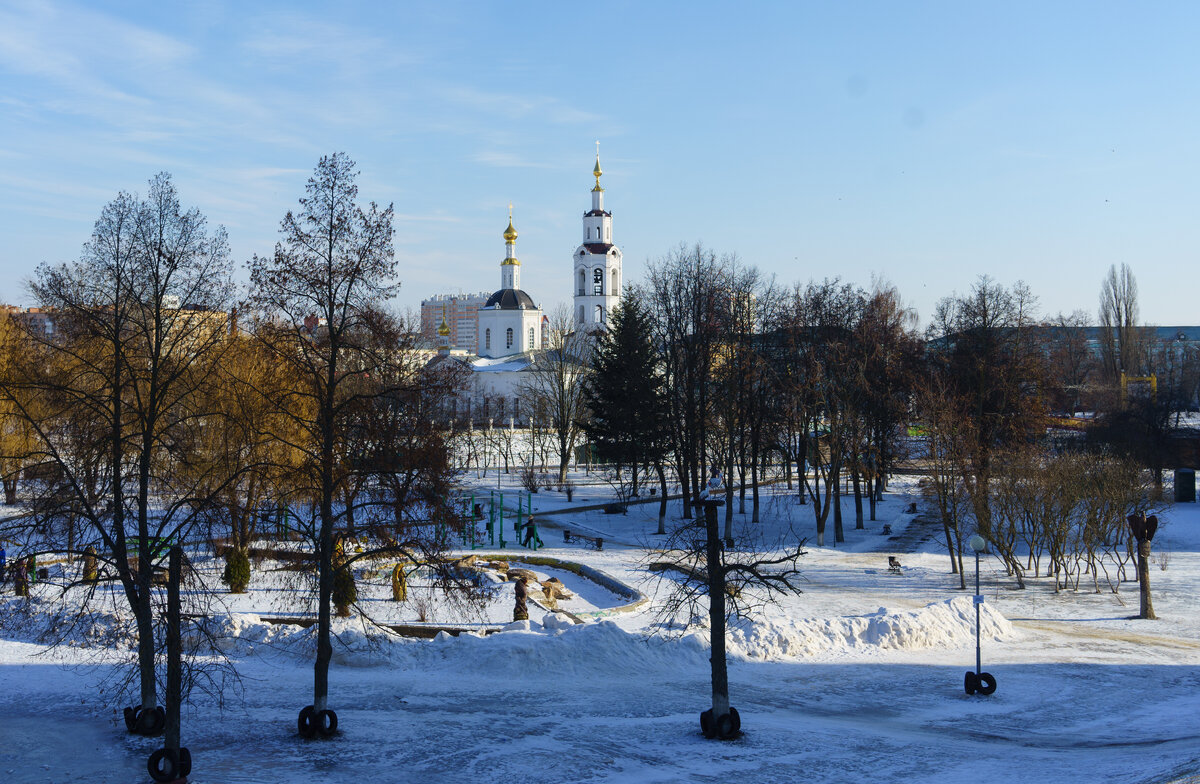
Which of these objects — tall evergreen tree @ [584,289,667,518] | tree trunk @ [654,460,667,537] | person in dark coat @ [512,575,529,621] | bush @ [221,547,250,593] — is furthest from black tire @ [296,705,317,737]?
tall evergreen tree @ [584,289,667,518]

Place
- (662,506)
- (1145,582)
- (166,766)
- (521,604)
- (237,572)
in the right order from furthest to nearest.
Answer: (662,506) → (237,572) → (1145,582) → (521,604) → (166,766)

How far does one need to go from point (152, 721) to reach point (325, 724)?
237 cm

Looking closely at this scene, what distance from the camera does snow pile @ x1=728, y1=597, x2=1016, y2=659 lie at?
21688mm

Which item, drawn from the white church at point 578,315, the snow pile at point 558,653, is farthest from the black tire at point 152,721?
the white church at point 578,315

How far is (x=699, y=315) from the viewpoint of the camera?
40.9 m

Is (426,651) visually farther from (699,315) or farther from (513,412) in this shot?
(513,412)

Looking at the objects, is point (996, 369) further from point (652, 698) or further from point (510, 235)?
point (510, 235)

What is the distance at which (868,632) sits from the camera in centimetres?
2261

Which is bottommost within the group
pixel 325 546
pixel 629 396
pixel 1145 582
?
pixel 1145 582

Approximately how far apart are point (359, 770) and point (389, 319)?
6592 mm

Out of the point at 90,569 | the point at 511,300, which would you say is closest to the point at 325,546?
the point at 90,569

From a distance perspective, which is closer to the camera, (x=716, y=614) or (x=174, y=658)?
(x=174, y=658)

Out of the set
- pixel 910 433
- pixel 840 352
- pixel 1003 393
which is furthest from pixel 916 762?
pixel 910 433

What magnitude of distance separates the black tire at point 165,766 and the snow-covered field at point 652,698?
0.69m
